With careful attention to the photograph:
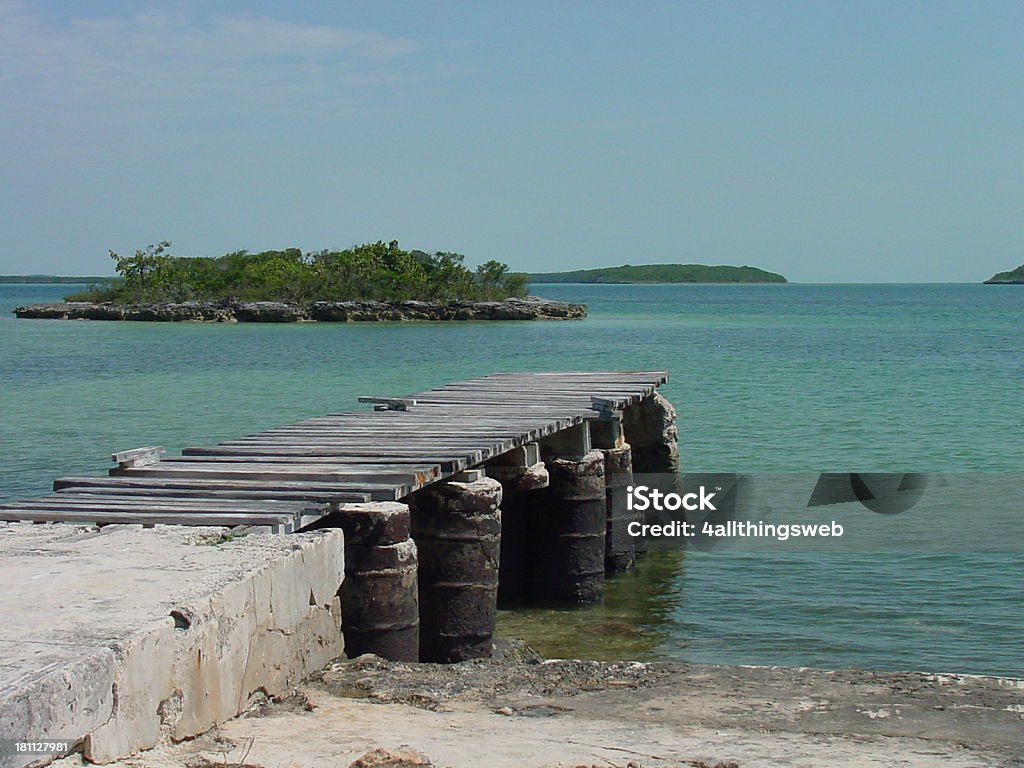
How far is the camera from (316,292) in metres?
78.9

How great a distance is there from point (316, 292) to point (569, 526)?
68169 mm

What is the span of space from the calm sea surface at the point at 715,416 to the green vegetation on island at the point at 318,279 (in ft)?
26.9

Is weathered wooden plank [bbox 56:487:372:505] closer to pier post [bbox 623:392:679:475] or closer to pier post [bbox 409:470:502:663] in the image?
pier post [bbox 409:470:502:663]

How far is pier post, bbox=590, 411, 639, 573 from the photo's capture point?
1338 centimetres

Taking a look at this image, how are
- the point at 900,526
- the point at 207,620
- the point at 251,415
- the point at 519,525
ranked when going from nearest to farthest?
the point at 207,620, the point at 519,525, the point at 900,526, the point at 251,415

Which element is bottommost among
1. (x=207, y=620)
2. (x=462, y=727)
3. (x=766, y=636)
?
(x=766, y=636)

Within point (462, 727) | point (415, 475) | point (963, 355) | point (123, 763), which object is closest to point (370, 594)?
point (415, 475)

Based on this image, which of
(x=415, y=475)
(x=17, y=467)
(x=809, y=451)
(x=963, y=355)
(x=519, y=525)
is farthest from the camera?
(x=963, y=355)

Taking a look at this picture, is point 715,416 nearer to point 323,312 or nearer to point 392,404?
point 392,404

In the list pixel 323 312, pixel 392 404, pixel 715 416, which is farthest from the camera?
pixel 323 312

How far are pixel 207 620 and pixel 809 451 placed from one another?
17375 mm

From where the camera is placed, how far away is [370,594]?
24.7 feet

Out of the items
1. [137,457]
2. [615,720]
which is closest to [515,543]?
[137,457]

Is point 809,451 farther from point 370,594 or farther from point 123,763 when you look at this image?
point 123,763
